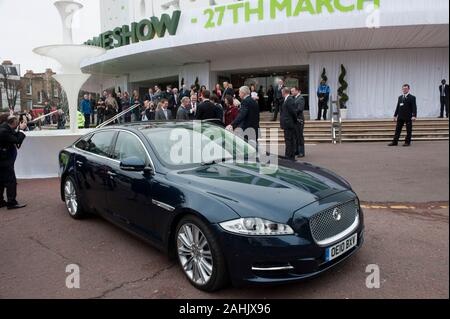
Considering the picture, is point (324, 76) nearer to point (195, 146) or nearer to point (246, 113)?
point (246, 113)

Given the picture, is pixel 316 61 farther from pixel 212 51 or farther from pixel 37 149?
pixel 37 149

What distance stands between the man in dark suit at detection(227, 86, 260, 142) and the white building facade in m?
7.21

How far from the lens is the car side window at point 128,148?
439 cm

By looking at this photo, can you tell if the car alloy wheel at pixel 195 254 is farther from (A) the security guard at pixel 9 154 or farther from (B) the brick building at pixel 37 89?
(B) the brick building at pixel 37 89

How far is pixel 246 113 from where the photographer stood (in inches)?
349

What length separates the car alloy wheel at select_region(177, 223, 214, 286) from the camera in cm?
334

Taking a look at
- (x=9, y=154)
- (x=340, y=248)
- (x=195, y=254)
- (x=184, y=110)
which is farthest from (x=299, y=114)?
(x=195, y=254)

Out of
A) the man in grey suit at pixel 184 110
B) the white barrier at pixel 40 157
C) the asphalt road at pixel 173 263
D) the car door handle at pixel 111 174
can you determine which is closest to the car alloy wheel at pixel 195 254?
the asphalt road at pixel 173 263

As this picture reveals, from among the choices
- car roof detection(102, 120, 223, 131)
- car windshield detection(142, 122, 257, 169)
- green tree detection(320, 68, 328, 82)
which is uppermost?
green tree detection(320, 68, 328, 82)

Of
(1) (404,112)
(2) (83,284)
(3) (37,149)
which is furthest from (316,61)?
(2) (83,284)

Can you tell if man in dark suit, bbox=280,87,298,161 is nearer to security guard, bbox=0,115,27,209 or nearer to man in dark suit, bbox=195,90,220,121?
man in dark suit, bbox=195,90,220,121

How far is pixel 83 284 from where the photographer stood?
3674mm

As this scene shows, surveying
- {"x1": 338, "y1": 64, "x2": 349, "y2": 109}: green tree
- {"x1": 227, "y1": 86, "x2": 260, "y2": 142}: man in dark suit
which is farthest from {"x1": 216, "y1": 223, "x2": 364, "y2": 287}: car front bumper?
{"x1": 338, "y1": 64, "x2": 349, "y2": 109}: green tree

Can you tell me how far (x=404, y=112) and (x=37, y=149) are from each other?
10.3 meters
